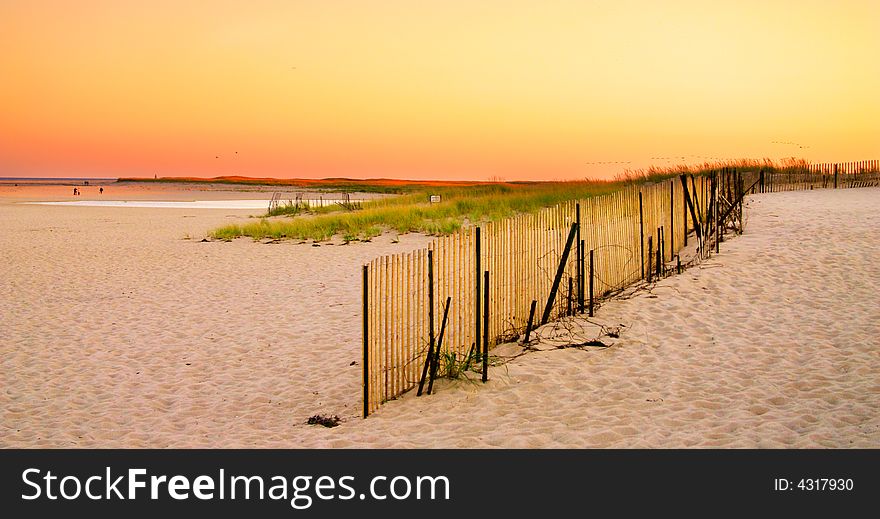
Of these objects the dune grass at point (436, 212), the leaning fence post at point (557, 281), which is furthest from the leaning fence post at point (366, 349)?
the dune grass at point (436, 212)

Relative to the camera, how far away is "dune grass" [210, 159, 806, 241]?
21.5 meters

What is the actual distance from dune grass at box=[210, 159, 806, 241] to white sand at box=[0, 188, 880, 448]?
258 inches

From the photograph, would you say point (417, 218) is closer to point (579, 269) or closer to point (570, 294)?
point (579, 269)

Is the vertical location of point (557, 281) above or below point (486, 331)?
above

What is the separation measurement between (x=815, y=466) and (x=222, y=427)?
183 inches

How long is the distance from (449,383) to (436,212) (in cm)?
1762

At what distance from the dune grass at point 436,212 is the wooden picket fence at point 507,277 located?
668cm

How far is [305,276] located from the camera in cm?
1455

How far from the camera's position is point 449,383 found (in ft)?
24.0

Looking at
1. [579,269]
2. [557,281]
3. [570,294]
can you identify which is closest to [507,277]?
[557,281]

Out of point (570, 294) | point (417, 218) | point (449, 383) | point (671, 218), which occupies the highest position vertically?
point (671, 218)

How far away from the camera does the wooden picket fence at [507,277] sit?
23.1ft

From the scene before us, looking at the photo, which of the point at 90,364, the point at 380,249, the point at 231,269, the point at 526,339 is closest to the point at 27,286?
the point at 231,269

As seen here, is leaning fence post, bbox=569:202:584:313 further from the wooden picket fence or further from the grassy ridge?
the grassy ridge
